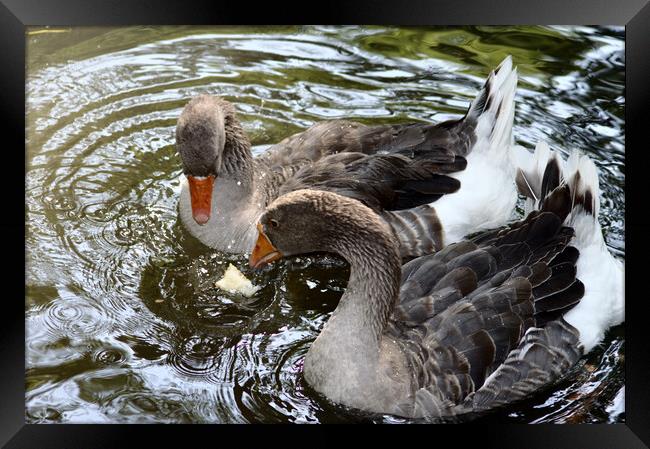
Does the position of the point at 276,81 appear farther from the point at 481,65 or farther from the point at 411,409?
the point at 411,409

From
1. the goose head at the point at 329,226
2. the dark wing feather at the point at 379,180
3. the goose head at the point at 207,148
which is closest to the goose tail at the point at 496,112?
the dark wing feather at the point at 379,180

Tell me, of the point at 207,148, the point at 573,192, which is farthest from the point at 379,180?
the point at 573,192

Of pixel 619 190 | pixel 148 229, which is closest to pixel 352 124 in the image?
pixel 148 229

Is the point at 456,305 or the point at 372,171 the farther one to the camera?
the point at 372,171

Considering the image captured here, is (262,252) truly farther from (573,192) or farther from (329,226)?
(573,192)

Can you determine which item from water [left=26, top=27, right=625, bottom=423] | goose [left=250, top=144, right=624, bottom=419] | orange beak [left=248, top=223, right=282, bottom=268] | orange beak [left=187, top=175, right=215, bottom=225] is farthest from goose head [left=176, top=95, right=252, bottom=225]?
goose [left=250, top=144, right=624, bottom=419]

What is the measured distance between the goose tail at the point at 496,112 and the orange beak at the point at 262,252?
165 cm

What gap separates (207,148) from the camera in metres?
5.90

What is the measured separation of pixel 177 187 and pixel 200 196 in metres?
0.58

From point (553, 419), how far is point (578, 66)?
6.45ft

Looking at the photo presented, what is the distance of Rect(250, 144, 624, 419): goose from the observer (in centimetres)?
476

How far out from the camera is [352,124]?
251 inches

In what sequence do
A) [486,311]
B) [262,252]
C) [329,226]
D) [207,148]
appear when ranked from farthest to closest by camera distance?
[207,148]
[262,252]
[329,226]
[486,311]
